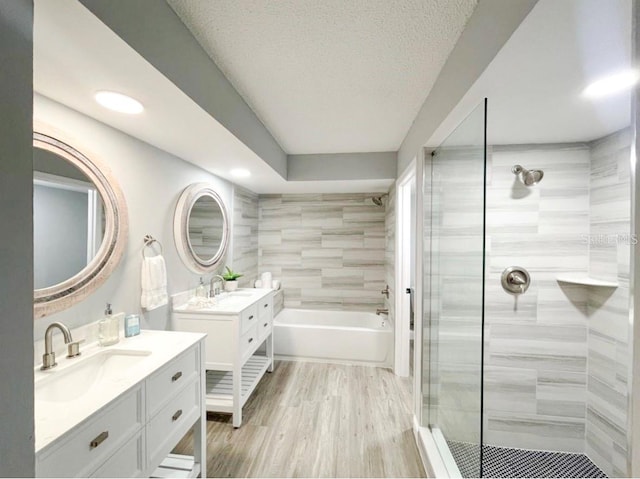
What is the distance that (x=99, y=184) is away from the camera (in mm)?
1451

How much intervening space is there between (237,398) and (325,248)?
2.24 meters

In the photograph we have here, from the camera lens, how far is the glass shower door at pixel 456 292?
1.28 meters

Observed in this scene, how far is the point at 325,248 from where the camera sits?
3.88 meters

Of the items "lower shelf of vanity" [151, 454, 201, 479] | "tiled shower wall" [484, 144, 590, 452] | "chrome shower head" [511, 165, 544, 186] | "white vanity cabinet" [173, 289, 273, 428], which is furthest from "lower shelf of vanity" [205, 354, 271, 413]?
"chrome shower head" [511, 165, 544, 186]

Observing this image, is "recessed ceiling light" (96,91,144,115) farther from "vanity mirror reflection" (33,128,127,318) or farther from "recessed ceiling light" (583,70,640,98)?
"recessed ceiling light" (583,70,640,98)

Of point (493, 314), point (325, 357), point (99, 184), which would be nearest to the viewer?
point (99, 184)

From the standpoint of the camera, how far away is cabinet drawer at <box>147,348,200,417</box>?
1145mm

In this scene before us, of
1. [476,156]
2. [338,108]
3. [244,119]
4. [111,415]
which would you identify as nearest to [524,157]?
[476,156]

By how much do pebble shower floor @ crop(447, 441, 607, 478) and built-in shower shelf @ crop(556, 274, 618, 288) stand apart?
1167mm

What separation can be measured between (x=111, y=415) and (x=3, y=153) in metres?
0.90

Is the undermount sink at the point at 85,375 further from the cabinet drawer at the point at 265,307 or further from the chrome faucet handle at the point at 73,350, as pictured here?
the cabinet drawer at the point at 265,307

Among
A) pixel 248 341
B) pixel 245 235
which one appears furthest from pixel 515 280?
pixel 245 235

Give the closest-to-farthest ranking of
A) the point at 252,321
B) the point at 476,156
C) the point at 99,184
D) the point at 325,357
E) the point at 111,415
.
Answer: the point at 111,415, the point at 476,156, the point at 99,184, the point at 252,321, the point at 325,357

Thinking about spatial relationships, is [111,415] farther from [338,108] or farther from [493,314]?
[493,314]
